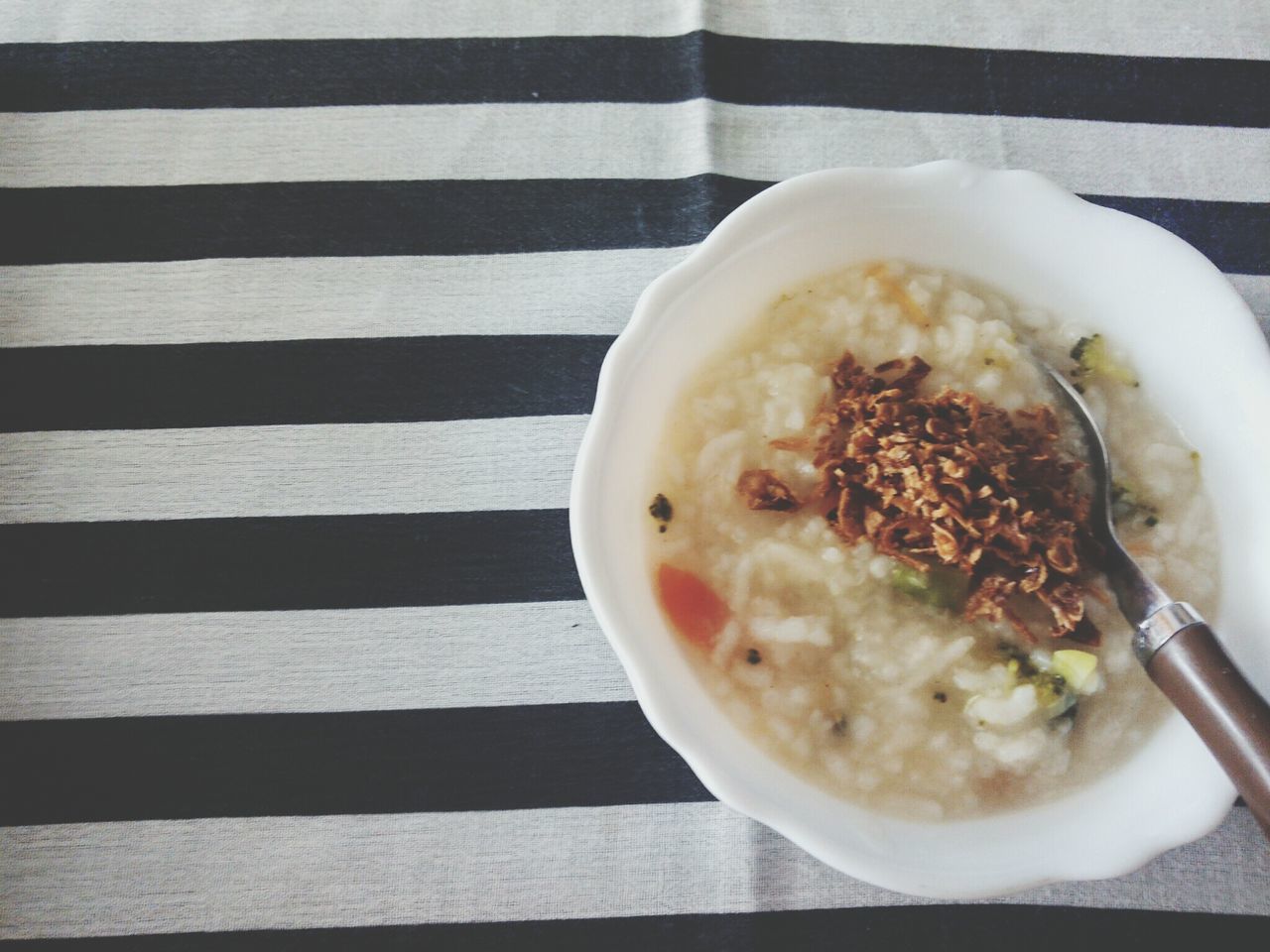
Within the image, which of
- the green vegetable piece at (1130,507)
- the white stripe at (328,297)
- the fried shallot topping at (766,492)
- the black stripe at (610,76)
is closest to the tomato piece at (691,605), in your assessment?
the fried shallot topping at (766,492)

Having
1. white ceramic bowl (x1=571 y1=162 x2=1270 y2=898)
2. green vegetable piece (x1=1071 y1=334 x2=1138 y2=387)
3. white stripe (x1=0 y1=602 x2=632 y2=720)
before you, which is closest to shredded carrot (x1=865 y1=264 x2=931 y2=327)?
white ceramic bowl (x1=571 y1=162 x2=1270 y2=898)

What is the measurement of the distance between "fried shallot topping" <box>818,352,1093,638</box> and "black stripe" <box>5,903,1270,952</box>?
505mm

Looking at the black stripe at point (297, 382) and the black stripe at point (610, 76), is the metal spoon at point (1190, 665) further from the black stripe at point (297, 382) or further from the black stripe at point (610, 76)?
the black stripe at point (297, 382)

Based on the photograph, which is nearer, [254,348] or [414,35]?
[254,348]

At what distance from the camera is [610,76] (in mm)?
1887

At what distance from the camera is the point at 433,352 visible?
69.2 inches

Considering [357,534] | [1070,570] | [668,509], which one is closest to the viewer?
[1070,570]

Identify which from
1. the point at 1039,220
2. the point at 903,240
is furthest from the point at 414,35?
the point at 1039,220

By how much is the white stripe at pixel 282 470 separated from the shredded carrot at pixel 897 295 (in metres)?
0.59

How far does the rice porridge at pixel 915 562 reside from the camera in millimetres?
1425

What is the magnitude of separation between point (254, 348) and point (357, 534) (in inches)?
15.9

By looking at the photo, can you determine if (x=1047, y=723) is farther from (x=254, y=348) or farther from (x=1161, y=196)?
(x=254, y=348)

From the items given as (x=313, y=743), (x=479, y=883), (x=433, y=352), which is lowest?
(x=479, y=883)

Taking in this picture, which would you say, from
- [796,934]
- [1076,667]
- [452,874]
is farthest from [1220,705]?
[452,874]
